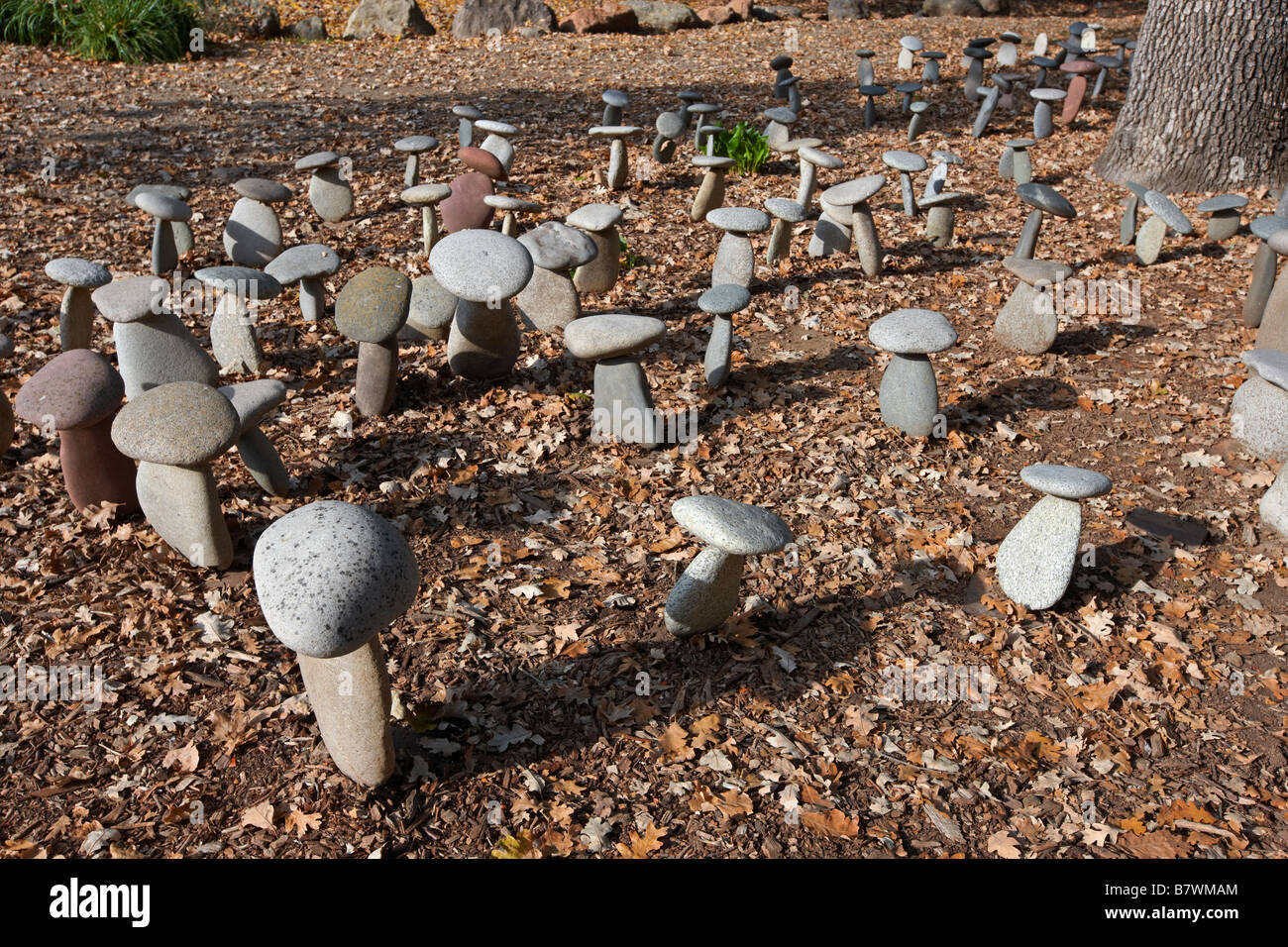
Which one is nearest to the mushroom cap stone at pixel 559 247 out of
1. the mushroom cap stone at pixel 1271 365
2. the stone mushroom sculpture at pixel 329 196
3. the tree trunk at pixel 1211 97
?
the stone mushroom sculpture at pixel 329 196

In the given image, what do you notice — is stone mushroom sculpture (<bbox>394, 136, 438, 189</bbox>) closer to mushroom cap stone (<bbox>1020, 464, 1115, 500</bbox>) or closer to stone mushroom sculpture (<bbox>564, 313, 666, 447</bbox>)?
stone mushroom sculpture (<bbox>564, 313, 666, 447</bbox>)

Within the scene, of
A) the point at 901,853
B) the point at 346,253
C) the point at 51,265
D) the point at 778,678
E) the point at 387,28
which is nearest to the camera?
the point at 901,853

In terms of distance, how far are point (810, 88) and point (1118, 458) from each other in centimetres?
846

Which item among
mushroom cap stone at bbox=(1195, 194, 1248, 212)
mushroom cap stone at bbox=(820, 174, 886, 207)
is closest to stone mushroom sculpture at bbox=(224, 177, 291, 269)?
mushroom cap stone at bbox=(820, 174, 886, 207)

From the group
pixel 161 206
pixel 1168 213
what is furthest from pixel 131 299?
pixel 1168 213

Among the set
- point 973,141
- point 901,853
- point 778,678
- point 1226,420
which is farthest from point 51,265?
point 973,141

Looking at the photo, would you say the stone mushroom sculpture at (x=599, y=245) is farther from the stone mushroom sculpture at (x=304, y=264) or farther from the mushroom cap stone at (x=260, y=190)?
Answer: the mushroom cap stone at (x=260, y=190)

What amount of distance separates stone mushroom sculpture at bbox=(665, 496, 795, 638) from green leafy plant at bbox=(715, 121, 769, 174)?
6.31 m

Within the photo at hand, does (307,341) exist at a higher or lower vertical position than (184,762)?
higher

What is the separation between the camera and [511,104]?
11422mm

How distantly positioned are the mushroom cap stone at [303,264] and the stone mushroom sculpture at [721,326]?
8.09 feet

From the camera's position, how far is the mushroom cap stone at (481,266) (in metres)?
5.32

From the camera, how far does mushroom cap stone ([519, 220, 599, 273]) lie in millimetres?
6074

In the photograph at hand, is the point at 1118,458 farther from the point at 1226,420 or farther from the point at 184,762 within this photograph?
the point at 184,762
